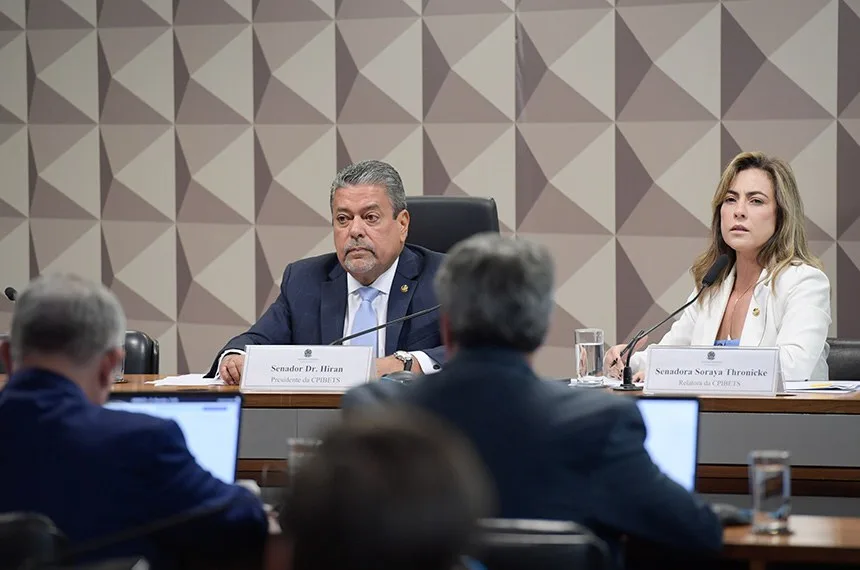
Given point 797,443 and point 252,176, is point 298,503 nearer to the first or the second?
point 797,443

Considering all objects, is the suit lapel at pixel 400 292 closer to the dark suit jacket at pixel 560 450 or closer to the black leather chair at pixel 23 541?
the dark suit jacket at pixel 560 450

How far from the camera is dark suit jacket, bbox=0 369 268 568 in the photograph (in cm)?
196

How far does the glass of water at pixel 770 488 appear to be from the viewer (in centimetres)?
217

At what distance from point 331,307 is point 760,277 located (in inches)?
58.2

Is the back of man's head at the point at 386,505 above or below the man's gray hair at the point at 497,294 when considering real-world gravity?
below

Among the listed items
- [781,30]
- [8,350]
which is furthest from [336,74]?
[8,350]

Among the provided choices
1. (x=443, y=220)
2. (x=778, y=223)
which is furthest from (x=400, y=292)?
(x=778, y=223)

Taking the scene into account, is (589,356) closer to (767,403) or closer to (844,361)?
(767,403)

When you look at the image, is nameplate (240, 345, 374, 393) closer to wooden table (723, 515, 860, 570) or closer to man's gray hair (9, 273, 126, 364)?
man's gray hair (9, 273, 126, 364)

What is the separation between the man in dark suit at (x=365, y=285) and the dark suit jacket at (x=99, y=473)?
1934 mm

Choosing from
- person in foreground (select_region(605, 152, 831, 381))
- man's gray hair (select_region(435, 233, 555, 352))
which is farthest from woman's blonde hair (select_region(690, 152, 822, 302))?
man's gray hair (select_region(435, 233, 555, 352))

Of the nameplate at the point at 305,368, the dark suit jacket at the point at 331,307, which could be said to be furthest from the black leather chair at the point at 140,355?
the nameplate at the point at 305,368

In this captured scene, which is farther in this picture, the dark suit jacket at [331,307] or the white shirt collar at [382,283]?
the white shirt collar at [382,283]

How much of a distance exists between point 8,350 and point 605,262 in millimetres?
3534
